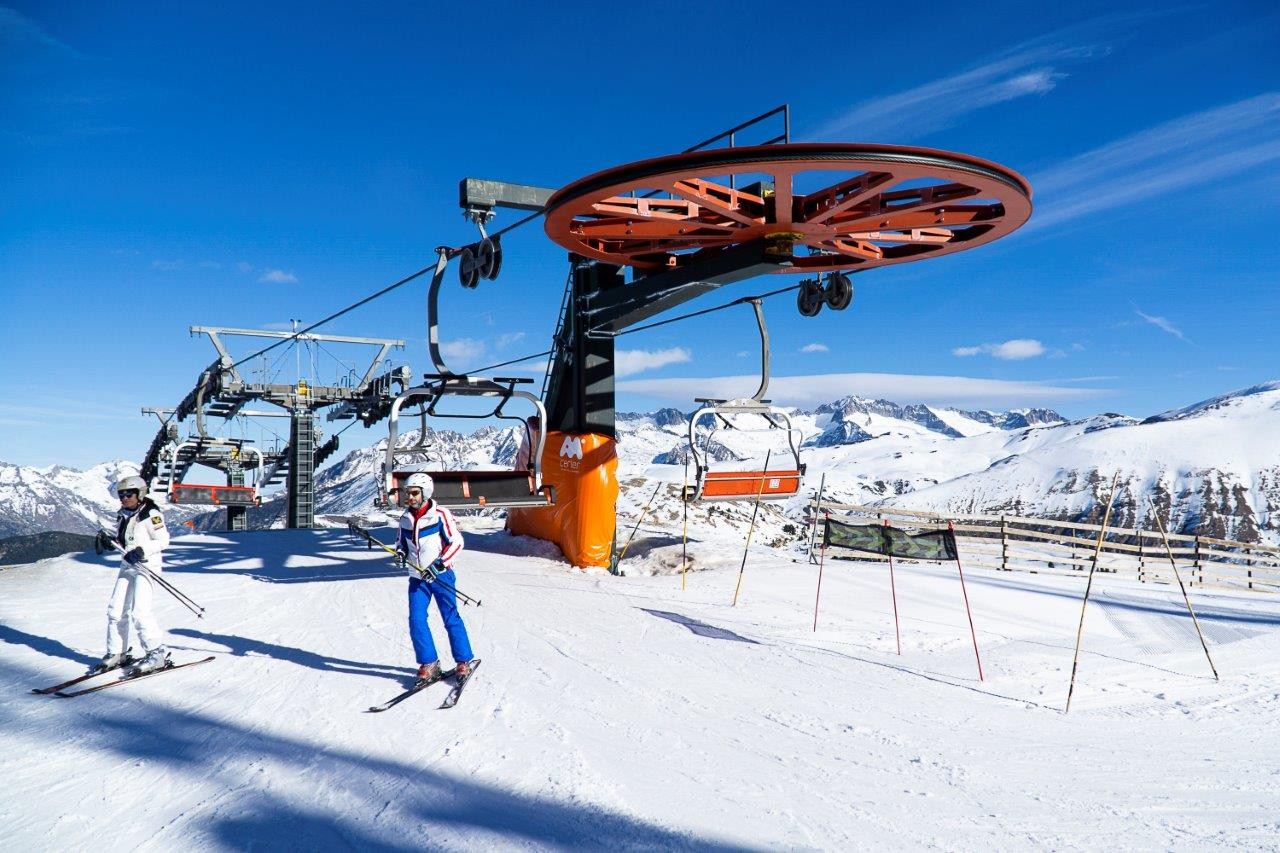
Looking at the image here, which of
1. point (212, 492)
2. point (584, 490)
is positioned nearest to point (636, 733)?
point (584, 490)

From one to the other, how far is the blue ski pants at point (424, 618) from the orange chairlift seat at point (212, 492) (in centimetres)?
1679

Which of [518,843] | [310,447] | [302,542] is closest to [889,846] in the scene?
[518,843]

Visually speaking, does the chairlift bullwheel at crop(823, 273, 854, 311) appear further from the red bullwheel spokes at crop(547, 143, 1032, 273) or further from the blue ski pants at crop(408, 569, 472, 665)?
the blue ski pants at crop(408, 569, 472, 665)

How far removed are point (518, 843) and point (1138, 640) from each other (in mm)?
8807

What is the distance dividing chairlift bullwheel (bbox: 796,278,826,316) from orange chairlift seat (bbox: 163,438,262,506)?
1670cm

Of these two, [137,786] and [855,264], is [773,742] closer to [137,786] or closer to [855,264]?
[137,786]

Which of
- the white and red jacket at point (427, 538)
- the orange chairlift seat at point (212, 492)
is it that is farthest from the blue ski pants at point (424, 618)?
the orange chairlift seat at point (212, 492)

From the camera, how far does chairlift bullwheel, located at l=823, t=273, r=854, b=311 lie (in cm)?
1044

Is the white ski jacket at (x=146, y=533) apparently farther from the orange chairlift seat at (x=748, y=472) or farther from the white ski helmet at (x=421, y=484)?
the orange chairlift seat at (x=748, y=472)

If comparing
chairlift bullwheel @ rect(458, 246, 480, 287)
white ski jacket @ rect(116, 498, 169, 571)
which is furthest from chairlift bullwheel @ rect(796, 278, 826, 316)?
white ski jacket @ rect(116, 498, 169, 571)

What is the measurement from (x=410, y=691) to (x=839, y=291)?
7310 millimetres

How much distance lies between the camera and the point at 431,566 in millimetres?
6074

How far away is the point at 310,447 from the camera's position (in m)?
25.8

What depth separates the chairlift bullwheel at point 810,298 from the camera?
10.7m
